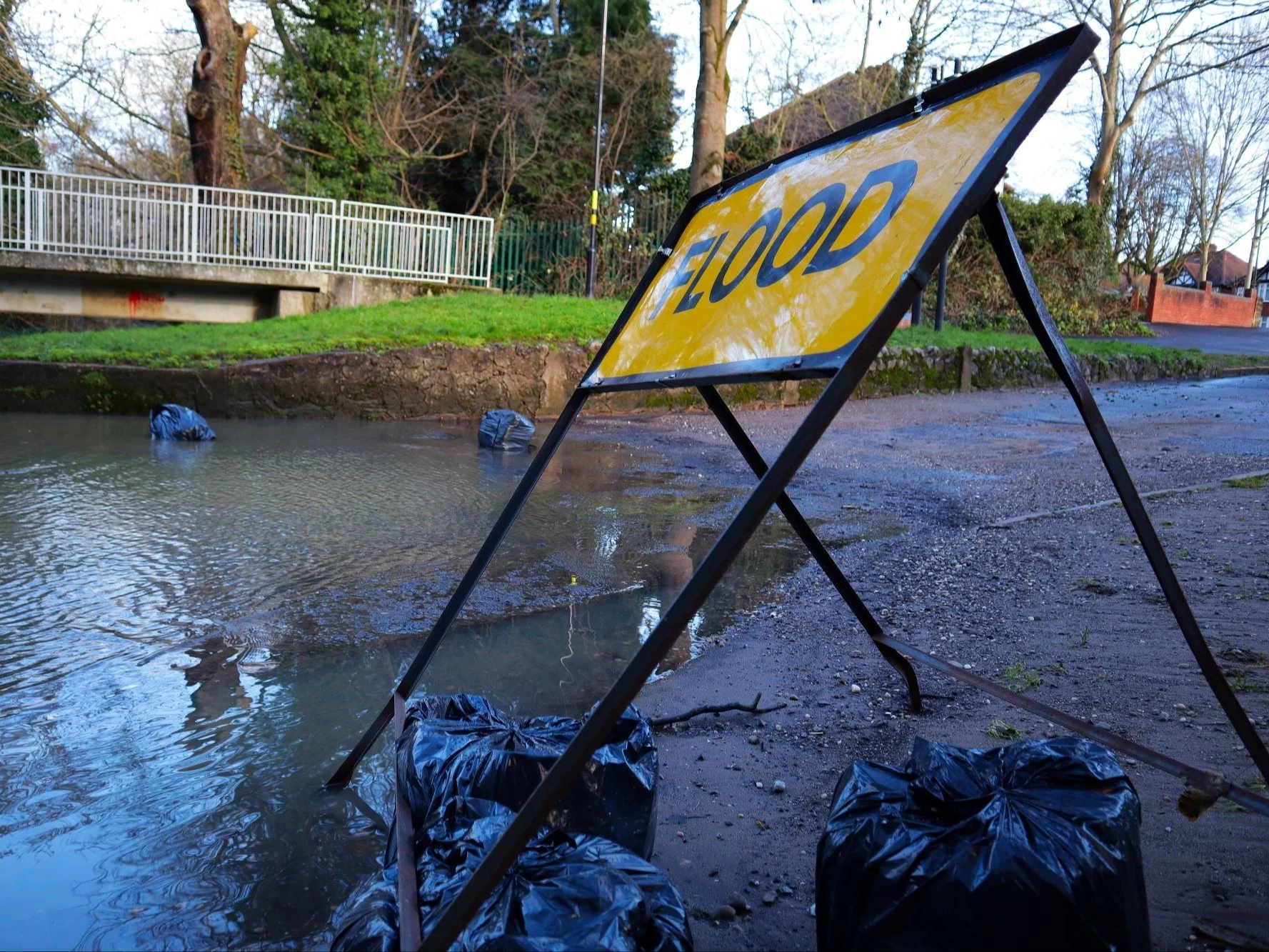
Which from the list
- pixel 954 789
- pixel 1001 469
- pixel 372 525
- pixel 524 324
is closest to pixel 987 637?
pixel 954 789

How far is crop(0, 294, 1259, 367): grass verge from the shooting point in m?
10.7

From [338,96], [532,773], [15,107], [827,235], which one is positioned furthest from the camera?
[15,107]

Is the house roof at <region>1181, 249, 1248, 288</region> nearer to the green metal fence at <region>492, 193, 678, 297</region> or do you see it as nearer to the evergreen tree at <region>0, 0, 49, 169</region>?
the green metal fence at <region>492, 193, 678, 297</region>

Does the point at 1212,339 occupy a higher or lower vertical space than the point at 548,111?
lower

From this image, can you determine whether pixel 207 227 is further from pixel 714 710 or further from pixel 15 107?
pixel 714 710

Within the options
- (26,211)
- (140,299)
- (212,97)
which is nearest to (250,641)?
(140,299)

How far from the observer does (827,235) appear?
5.98ft

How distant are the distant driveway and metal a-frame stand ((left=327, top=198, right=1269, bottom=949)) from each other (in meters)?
20.0

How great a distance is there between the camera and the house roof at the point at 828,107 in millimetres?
23703

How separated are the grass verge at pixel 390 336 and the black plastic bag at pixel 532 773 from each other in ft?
30.1

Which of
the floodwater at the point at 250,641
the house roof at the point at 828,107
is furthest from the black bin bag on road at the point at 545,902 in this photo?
the house roof at the point at 828,107

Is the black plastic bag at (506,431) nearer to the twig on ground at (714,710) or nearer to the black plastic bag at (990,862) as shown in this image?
the twig on ground at (714,710)

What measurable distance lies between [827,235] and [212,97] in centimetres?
1999

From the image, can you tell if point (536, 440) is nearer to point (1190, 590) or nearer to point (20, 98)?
point (1190, 590)
